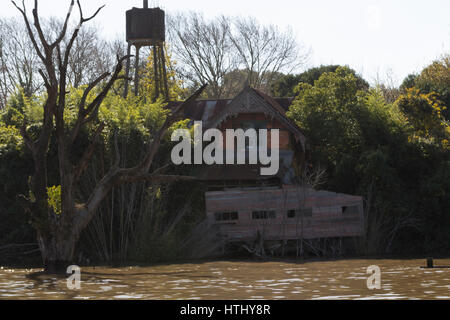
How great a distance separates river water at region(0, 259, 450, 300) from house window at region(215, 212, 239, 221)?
10.3 ft

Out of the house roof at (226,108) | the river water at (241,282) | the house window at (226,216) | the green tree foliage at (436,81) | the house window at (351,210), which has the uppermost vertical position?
the green tree foliage at (436,81)

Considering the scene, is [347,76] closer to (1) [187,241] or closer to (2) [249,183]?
(2) [249,183]

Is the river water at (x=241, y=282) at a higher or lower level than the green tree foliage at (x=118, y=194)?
lower

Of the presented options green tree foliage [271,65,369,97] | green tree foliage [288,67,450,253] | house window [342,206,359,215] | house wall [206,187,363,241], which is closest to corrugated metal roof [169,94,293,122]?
green tree foliage [288,67,450,253]

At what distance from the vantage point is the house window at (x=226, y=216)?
22.0 m

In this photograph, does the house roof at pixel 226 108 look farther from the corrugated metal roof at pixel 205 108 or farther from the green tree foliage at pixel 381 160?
the green tree foliage at pixel 381 160

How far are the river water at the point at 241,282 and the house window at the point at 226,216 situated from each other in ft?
10.3

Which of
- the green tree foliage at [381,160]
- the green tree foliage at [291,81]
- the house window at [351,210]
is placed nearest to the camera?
the house window at [351,210]

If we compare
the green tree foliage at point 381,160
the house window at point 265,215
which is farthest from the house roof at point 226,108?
the house window at point 265,215

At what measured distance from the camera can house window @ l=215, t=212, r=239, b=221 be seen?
22.0 metres

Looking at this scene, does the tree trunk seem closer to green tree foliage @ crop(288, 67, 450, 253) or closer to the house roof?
green tree foliage @ crop(288, 67, 450, 253)
